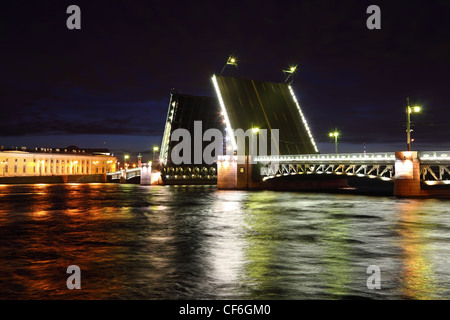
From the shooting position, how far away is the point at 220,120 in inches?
2547

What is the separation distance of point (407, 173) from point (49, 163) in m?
89.7

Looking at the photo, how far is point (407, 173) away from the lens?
33844 mm

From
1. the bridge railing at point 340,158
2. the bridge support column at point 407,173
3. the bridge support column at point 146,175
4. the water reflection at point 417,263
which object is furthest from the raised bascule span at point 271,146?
the water reflection at point 417,263

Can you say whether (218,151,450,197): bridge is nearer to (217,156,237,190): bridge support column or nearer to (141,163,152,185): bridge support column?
(217,156,237,190): bridge support column

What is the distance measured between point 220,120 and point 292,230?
1979 inches

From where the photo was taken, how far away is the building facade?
95.1 meters

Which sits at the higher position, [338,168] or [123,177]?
[338,168]

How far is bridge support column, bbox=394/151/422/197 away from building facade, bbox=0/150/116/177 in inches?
3281

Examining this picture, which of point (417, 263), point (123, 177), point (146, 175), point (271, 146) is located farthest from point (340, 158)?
point (123, 177)

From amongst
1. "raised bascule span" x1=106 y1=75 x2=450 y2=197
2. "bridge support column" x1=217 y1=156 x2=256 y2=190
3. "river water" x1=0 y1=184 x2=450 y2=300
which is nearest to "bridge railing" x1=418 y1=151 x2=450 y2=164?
"raised bascule span" x1=106 y1=75 x2=450 y2=197

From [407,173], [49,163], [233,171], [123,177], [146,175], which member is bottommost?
[123,177]

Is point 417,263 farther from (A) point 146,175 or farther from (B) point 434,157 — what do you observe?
(A) point 146,175

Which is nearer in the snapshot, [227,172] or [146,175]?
[227,172]
